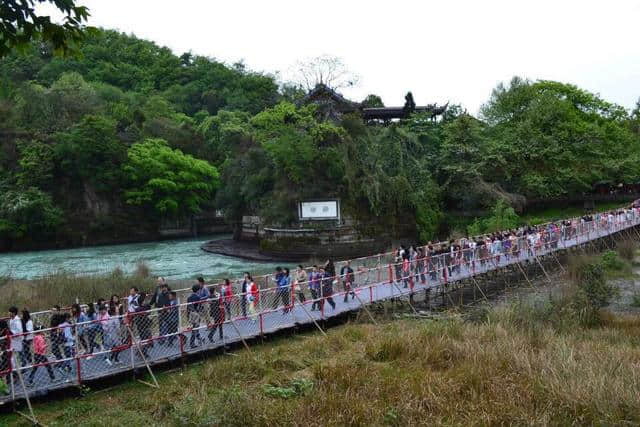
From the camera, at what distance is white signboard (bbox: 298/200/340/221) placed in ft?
133

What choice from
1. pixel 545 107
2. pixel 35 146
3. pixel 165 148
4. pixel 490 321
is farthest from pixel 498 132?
pixel 35 146

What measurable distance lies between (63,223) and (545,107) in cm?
4638

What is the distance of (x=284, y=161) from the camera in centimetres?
4228

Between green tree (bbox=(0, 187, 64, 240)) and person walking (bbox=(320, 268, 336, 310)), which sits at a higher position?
green tree (bbox=(0, 187, 64, 240))

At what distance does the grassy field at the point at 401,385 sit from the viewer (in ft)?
25.8

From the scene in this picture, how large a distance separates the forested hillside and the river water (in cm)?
455

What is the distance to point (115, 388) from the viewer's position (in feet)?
35.0

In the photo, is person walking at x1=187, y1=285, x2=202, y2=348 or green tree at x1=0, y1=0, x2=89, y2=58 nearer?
green tree at x1=0, y1=0, x2=89, y2=58

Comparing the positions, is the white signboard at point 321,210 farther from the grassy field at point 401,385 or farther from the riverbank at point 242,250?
the grassy field at point 401,385

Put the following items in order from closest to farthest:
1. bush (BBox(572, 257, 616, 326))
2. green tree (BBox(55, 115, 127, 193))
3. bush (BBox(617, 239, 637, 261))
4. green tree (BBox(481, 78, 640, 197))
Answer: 1. bush (BBox(572, 257, 616, 326))
2. bush (BBox(617, 239, 637, 261))
3. green tree (BBox(481, 78, 640, 197))
4. green tree (BBox(55, 115, 127, 193))

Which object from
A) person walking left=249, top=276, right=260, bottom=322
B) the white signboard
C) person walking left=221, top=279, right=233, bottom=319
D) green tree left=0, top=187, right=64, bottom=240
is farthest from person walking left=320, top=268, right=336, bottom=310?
green tree left=0, top=187, right=64, bottom=240

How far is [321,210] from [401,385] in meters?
31.6

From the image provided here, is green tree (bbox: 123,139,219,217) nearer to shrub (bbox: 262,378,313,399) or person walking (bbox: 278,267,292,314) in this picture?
person walking (bbox: 278,267,292,314)

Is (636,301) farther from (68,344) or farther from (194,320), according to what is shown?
(68,344)
